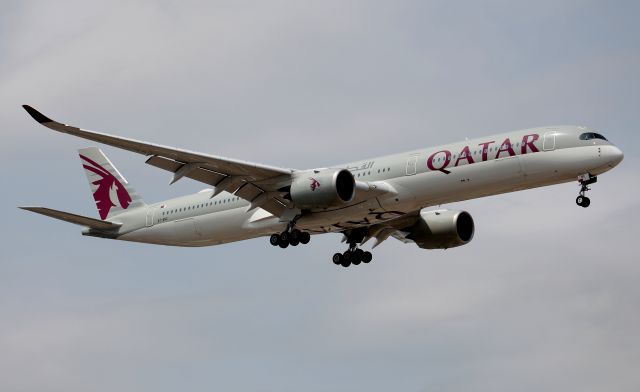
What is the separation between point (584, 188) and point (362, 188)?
349 inches

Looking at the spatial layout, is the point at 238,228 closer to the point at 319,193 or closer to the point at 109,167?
the point at 319,193

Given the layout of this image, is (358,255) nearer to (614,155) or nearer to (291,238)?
(291,238)

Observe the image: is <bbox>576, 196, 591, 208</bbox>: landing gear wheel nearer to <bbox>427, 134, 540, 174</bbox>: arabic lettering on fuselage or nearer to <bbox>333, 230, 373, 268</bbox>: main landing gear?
<bbox>427, 134, 540, 174</bbox>: arabic lettering on fuselage

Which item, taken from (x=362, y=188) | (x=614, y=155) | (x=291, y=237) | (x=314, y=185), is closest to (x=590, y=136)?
(x=614, y=155)

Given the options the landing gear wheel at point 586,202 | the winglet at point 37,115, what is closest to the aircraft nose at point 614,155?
the landing gear wheel at point 586,202

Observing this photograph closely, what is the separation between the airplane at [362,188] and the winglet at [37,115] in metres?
0.04

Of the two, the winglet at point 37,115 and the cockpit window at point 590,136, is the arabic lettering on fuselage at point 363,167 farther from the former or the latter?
the winglet at point 37,115

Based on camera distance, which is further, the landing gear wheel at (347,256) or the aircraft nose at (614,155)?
the landing gear wheel at (347,256)

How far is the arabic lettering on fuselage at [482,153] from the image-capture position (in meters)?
53.1

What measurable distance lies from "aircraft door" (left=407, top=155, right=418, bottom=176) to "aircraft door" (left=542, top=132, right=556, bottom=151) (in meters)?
5.28

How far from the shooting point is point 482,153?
5341 centimetres

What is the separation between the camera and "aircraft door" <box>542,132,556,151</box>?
52906 millimetres

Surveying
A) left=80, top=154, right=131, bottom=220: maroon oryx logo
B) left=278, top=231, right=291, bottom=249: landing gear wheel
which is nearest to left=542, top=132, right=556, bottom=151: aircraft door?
left=278, top=231, right=291, bottom=249: landing gear wheel

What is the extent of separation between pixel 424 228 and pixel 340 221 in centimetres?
700
